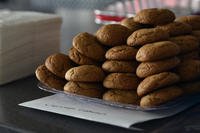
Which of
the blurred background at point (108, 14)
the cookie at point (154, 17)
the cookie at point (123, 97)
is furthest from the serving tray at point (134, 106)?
the blurred background at point (108, 14)

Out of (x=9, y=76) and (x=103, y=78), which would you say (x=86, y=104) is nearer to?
(x=103, y=78)

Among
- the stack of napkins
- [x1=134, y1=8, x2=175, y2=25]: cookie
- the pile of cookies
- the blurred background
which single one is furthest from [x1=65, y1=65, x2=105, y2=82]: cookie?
the blurred background

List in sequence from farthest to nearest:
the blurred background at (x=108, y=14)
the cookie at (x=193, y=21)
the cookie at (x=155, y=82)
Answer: the blurred background at (x=108, y=14) → the cookie at (x=193, y=21) → the cookie at (x=155, y=82)

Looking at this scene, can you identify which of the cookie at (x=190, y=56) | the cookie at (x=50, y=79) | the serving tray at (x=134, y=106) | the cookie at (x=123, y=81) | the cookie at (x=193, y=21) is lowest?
the serving tray at (x=134, y=106)

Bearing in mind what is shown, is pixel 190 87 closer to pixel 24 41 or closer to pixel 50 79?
pixel 50 79

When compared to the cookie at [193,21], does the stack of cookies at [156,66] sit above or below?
below

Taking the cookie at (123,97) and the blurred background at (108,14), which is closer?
the cookie at (123,97)

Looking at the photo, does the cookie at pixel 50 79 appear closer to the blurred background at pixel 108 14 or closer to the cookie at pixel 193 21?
the cookie at pixel 193 21

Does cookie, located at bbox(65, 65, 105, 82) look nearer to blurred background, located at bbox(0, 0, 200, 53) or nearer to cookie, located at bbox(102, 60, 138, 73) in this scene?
cookie, located at bbox(102, 60, 138, 73)
